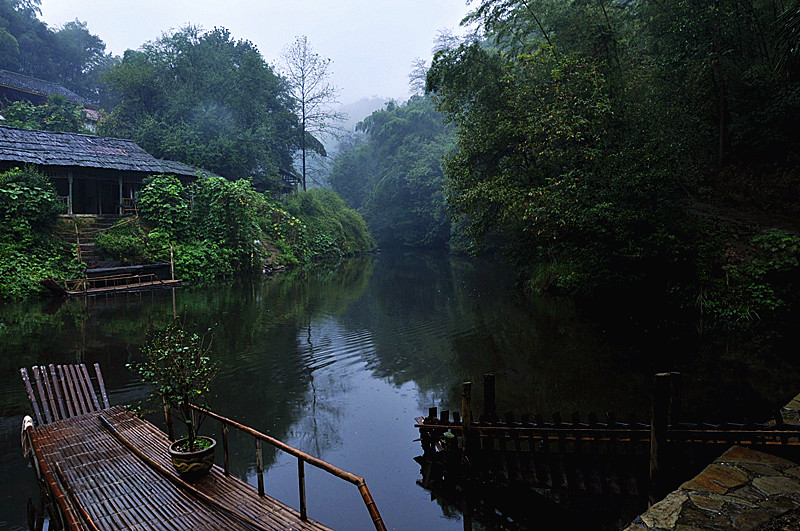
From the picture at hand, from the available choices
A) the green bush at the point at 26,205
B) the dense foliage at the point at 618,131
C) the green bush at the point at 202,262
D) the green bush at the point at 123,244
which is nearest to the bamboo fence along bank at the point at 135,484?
the dense foliage at the point at 618,131

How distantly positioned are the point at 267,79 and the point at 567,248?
3438 centimetres

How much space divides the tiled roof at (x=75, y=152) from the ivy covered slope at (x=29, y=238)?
176 centimetres

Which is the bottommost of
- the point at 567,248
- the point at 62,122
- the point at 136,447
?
the point at 136,447

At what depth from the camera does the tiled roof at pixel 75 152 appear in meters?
23.9

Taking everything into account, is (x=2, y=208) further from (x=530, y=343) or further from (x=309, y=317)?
(x=530, y=343)

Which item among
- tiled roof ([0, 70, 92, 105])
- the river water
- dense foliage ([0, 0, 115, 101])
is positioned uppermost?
dense foliage ([0, 0, 115, 101])

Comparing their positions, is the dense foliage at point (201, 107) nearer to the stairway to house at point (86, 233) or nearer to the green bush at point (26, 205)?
the stairway to house at point (86, 233)

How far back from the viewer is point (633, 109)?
1681cm

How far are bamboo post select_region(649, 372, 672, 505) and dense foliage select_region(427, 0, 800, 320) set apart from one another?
32.4 ft

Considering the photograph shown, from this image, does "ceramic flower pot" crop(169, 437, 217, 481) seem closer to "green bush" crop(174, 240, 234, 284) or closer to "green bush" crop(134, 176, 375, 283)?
"green bush" crop(174, 240, 234, 284)

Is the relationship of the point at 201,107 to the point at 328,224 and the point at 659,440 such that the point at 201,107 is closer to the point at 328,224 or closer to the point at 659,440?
the point at 328,224

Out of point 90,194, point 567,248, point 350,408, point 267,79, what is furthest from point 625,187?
point 267,79

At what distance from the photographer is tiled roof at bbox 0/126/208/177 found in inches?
941

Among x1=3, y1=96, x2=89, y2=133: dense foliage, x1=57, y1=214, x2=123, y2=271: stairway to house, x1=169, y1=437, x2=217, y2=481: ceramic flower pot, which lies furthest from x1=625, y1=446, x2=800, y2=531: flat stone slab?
x1=3, y1=96, x2=89, y2=133: dense foliage
